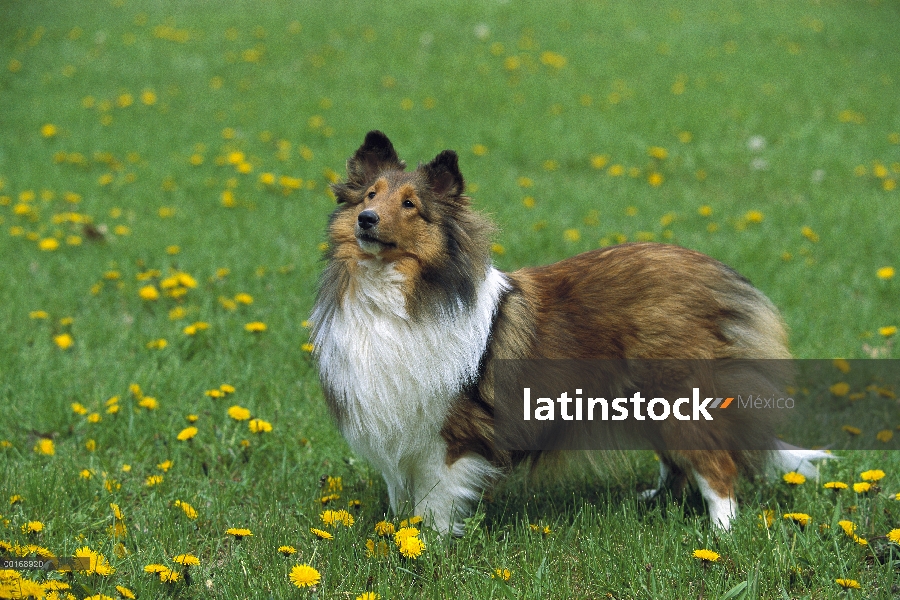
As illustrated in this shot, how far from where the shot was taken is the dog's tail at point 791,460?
3.94 meters

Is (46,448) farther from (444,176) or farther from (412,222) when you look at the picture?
(444,176)

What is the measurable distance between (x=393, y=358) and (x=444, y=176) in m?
0.73

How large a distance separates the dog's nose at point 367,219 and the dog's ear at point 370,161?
37cm

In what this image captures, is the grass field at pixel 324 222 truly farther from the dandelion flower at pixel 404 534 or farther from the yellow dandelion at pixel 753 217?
the dandelion flower at pixel 404 534

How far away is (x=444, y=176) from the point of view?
348 cm

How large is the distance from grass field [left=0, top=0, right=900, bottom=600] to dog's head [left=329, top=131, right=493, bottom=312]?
1014 millimetres

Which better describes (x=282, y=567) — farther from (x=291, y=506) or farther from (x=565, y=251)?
(x=565, y=251)

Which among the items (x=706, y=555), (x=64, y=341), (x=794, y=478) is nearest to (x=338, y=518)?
(x=706, y=555)

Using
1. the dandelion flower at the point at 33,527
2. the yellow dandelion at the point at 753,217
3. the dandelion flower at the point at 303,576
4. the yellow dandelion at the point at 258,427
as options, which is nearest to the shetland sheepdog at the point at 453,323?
the yellow dandelion at the point at 258,427

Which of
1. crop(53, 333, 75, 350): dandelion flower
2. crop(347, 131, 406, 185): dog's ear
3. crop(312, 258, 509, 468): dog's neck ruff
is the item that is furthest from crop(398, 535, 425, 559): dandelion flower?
crop(53, 333, 75, 350): dandelion flower

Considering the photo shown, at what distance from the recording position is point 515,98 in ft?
35.7

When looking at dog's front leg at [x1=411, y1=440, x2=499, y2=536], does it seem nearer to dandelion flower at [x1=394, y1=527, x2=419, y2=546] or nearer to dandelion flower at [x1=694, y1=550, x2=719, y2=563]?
dandelion flower at [x1=394, y1=527, x2=419, y2=546]

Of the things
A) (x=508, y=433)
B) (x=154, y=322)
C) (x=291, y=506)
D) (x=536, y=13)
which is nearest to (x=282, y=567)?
(x=291, y=506)

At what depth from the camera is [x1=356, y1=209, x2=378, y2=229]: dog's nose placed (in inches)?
127
